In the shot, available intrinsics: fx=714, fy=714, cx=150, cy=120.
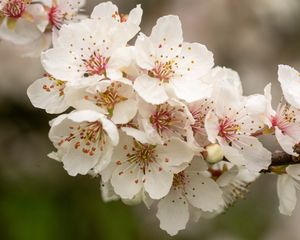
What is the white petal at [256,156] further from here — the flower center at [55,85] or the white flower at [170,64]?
the flower center at [55,85]

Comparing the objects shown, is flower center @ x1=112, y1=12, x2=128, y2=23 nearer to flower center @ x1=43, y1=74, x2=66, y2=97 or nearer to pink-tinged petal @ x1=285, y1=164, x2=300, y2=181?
flower center @ x1=43, y1=74, x2=66, y2=97

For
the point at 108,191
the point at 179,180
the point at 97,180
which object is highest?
the point at 179,180

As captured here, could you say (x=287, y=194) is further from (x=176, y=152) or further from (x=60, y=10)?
(x=60, y=10)

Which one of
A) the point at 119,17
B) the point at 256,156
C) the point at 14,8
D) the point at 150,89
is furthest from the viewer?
the point at 14,8

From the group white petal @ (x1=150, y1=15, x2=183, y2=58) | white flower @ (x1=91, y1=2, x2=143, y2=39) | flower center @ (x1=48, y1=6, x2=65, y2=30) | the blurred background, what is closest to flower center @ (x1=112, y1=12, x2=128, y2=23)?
white flower @ (x1=91, y1=2, x2=143, y2=39)

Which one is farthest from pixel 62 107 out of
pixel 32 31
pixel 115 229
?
pixel 115 229

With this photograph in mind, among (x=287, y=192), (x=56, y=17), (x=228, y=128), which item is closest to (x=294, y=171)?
(x=287, y=192)
